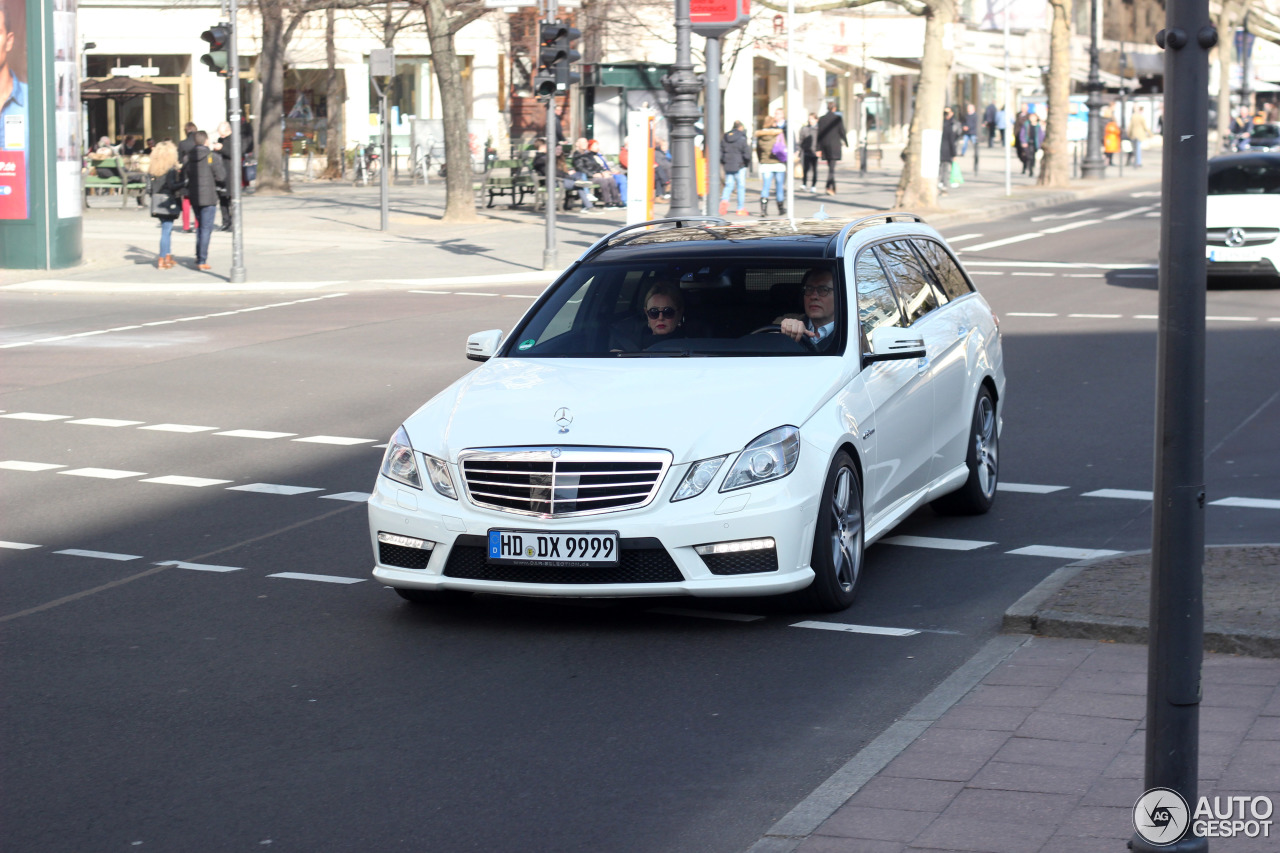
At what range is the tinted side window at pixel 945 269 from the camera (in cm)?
933

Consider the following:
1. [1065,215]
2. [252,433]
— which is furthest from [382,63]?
[252,433]

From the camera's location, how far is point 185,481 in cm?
1052

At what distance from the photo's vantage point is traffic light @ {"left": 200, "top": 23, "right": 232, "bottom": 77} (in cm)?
2289

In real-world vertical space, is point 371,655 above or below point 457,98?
below

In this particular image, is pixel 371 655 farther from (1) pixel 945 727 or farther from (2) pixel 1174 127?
(2) pixel 1174 127

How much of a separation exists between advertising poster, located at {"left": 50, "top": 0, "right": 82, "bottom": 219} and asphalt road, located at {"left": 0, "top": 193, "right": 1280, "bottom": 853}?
12.5 metres

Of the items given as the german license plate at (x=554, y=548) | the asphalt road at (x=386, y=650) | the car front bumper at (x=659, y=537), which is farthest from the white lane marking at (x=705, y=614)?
the german license plate at (x=554, y=548)

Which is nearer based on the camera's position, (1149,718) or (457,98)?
(1149,718)

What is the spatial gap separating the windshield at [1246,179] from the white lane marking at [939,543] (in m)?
14.6

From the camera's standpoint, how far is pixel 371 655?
21.9 feet

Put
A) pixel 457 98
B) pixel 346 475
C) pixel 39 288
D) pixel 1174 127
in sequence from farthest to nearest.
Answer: pixel 457 98, pixel 39 288, pixel 346 475, pixel 1174 127

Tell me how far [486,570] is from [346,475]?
399cm

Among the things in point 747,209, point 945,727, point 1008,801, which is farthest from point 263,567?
point 747,209

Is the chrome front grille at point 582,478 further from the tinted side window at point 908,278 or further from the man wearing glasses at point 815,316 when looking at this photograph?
the tinted side window at point 908,278
